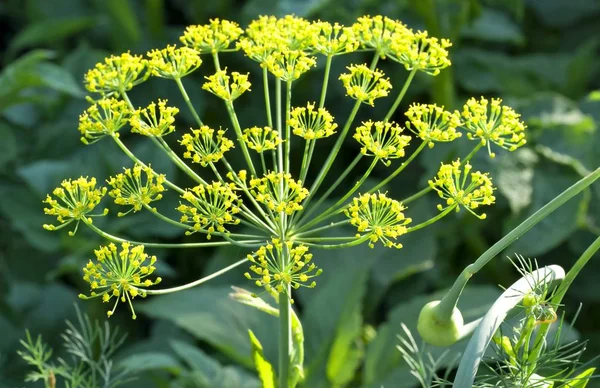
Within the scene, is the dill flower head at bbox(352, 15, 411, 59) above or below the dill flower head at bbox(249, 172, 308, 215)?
above

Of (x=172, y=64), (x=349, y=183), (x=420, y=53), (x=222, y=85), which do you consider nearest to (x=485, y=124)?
(x=420, y=53)

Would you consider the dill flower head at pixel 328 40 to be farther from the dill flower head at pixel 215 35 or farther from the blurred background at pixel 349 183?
the blurred background at pixel 349 183

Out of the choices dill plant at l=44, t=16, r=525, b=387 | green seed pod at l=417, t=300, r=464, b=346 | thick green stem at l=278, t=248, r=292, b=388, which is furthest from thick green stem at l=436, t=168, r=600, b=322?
thick green stem at l=278, t=248, r=292, b=388

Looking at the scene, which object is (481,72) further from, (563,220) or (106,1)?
(106,1)

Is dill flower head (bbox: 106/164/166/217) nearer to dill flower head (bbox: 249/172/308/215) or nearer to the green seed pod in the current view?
dill flower head (bbox: 249/172/308/215)

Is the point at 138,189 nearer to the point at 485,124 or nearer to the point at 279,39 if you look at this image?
the point at 279,39

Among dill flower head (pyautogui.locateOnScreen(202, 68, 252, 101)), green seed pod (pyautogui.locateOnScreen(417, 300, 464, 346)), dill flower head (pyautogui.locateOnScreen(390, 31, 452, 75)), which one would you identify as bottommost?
green seed pod (pyautogui.locateOnScreen(417, 300, 464, 346))
